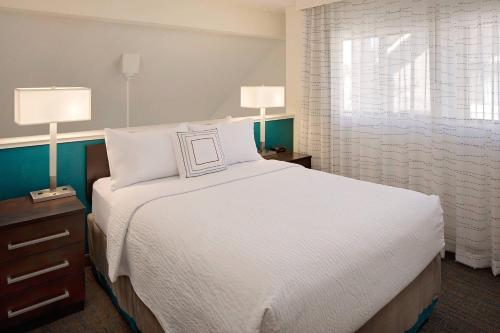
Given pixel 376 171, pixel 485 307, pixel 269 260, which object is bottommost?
pixel 485 307

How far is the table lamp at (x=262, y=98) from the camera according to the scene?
147 inches

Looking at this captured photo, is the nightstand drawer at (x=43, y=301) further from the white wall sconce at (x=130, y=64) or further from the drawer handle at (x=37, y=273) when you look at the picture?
the white wall sconce at (x=130, y=64)

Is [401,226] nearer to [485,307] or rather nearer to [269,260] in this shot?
[269,260]

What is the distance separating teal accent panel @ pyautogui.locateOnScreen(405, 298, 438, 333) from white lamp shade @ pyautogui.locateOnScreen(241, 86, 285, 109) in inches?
88.6

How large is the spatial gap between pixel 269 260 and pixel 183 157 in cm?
143

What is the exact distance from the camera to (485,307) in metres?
2.38

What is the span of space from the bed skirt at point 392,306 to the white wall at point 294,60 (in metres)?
2.35

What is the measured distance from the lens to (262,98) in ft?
12.2

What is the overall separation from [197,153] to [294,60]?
191cm

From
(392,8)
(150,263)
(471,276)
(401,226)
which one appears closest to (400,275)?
(401,226)

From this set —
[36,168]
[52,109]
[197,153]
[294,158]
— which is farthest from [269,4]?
[36,168]

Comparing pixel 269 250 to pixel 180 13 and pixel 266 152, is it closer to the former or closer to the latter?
pixel 266 152

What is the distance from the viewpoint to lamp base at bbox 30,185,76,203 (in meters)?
2.37

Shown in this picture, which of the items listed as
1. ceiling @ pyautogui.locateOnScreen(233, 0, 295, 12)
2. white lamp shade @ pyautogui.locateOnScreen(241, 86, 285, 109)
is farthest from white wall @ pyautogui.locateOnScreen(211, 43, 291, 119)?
white lamp shade @ pyautogui.locateOnScreen(241, 86, 285, 109)
